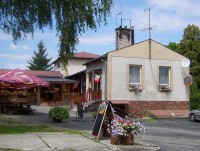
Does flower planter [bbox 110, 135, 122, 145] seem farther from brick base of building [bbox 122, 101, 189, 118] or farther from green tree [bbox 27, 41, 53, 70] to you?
green tree [bbox 27, 41, 53, 70]

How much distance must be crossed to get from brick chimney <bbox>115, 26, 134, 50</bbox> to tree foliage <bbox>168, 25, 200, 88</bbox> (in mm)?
11802

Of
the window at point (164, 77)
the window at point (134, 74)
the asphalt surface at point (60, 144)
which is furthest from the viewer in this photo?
the window at point (164, 77)

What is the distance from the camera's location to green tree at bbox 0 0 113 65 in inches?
647

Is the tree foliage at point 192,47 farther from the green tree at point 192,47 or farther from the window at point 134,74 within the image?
the window at point 134,74

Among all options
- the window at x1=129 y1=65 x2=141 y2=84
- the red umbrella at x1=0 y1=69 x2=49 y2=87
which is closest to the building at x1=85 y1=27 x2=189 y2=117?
the window at x1=129 y1=65 x2=141 y2=84

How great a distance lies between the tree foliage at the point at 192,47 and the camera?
42875 mm

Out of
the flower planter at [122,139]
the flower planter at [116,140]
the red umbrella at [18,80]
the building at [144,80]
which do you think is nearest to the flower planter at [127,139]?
the flower planter at [122,139]

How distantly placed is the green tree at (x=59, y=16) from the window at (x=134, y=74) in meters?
13.7

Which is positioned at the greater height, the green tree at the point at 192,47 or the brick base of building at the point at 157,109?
the green tree at the point at 192,47

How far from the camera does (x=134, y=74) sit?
3102 centimetres

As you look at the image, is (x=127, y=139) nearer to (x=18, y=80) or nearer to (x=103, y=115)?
(x=103, y=115)

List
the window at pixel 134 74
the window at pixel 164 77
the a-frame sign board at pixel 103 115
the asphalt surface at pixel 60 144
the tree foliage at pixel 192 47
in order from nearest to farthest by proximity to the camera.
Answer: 1. the asphalt surface at pixel 60 144
2. the a-frame sign board at pixel 103 115
3. the window at pixel 134 74
4. the window at pixel 164 77
5. the tree foliage at pixel 192 47

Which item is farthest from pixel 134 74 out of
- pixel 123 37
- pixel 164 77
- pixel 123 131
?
pixel 123 131

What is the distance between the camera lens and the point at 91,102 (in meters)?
31.2
